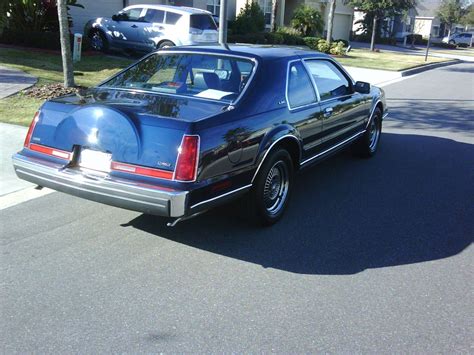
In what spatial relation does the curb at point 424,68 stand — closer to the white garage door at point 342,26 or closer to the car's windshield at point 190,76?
the white garage door at point 342,26

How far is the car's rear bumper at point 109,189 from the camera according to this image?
11.9 ft

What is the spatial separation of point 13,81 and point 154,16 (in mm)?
7122

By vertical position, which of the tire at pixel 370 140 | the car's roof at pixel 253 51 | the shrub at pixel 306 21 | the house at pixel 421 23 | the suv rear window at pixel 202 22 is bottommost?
the tire at pixel 370 140

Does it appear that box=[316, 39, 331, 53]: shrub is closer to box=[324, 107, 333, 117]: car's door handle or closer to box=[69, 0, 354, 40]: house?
box=[69, 0, 354, 40]: house

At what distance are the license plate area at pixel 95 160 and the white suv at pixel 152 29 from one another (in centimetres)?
1228

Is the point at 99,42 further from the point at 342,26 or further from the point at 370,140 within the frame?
the point at 342,26

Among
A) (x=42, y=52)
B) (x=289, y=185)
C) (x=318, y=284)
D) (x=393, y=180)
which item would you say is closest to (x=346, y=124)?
(x=393, y=180)

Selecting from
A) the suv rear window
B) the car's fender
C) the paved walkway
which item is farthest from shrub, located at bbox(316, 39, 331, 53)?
the car's fender

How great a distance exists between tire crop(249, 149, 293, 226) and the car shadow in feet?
0.41

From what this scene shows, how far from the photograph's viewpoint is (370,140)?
289 inches

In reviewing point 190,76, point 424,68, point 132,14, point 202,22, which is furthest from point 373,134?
Result: point 424,68

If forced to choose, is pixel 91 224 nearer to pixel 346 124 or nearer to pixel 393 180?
pixel 346 124

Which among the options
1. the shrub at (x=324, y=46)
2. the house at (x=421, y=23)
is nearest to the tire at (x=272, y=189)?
the shrub at (x=324, y=46)

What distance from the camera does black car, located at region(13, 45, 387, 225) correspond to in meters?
3.72
